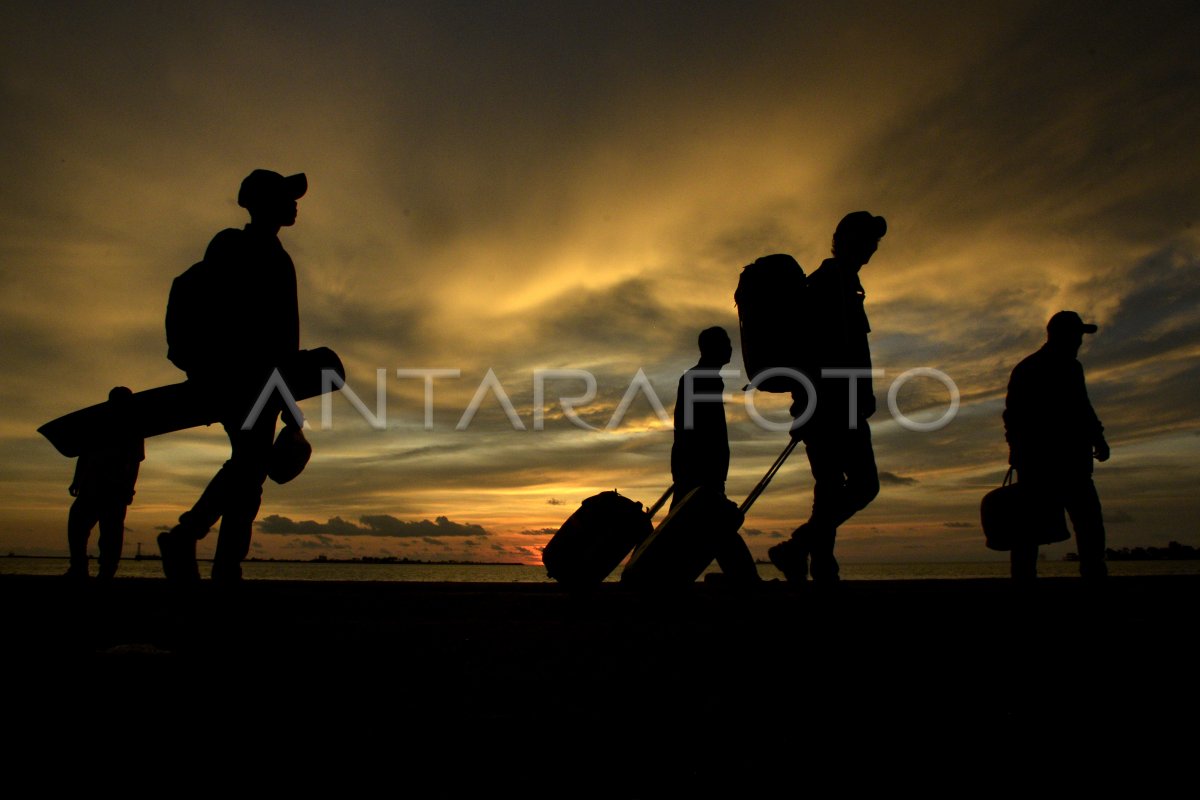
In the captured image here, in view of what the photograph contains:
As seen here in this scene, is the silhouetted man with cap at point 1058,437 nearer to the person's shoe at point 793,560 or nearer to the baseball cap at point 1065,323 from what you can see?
the baseball cap at point 1065,323

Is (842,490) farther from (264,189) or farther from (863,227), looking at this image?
(264,189)

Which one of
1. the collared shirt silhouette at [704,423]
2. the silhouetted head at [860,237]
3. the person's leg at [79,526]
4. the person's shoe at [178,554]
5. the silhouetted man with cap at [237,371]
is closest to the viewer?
the person's shoe at [178,554]

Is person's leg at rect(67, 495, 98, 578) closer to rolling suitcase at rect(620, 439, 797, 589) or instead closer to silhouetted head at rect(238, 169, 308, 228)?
silhouetted head at rect(238, 169, 308, 228)

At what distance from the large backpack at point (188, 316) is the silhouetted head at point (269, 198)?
0.49 m

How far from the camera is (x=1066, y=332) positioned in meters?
6.28

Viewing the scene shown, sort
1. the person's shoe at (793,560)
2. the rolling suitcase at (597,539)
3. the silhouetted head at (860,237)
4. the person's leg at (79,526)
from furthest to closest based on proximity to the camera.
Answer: the person's leg at (79,526) → the rolling suitcase at (597,539) → the silhouetted head at (860,237) → the person's shoe at (793,560)

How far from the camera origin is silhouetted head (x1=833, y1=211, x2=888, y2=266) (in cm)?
Answer: 512

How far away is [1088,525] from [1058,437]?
74 cm

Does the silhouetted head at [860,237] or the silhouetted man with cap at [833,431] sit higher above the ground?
the silhouetted head at [860,237]

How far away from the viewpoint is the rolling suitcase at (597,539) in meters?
6.11

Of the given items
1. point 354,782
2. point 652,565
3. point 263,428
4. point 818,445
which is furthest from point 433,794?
point 818,445

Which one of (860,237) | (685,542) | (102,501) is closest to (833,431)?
(685,542)

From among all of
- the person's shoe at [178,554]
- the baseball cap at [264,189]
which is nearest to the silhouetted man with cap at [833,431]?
the baseball cap at [264,189]

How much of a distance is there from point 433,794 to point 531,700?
843 mm
